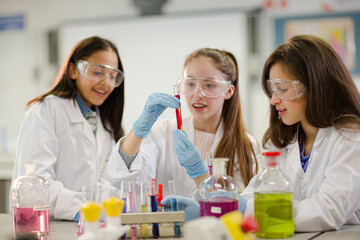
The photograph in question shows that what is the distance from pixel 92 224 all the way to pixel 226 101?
58.9 inches

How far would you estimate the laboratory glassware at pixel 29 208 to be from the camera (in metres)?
1.52

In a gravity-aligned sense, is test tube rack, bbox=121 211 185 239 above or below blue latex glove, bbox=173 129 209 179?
below

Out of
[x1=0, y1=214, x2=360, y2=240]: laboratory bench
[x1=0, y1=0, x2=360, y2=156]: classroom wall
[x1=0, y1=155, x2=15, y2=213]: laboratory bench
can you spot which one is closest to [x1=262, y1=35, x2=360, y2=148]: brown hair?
[x1=0, y1=214, x2=360, y2=240]: laboratory bench

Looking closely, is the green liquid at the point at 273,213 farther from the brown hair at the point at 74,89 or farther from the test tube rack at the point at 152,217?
the brown hair at the point at 74,89

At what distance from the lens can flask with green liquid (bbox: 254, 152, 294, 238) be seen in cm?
135

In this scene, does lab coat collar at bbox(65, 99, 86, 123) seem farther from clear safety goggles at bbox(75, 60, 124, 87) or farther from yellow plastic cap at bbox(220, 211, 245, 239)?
yellow plastic cap at bbox(220, 211, 245, 239)

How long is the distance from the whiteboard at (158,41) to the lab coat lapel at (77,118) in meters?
1.81

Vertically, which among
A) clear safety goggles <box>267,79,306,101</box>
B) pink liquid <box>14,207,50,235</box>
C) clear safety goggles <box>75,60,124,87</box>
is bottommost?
pink liquid <box>14,207,50,235</box>

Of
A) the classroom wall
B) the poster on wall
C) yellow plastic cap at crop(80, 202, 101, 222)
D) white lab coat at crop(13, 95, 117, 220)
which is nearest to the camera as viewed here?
yellow plastic cap at crop(80, 202, 101, 222)

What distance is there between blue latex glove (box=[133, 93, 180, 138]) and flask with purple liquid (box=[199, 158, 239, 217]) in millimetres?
646

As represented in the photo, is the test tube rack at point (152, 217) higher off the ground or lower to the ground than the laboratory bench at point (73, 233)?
higher

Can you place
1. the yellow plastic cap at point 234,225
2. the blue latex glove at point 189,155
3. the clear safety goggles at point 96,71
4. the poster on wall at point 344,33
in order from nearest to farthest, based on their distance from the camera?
the yellow plastic cap at point 234,225
the blue latex glove at point 189,155
the clear safety goggles at point 96,71
the poster on wall at point 344,33

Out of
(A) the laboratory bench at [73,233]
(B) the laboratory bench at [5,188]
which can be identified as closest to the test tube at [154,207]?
(A) the laboratory bench at [73,233]

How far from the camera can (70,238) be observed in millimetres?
1493
